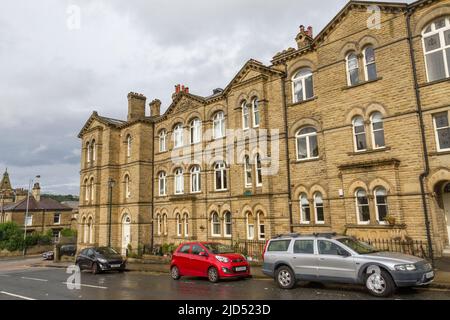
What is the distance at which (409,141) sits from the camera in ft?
47.7

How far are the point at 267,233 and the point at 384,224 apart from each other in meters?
6.26

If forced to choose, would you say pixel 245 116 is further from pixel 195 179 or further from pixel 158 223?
pixel 158 223

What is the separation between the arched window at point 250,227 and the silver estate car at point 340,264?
810 cm

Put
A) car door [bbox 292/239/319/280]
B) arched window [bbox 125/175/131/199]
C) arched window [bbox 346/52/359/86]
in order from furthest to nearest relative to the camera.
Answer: arched window [bbox 125/175/131/199] → arched window [bbox 346/52/359/86] → car door [bbox 292/239/319/280]

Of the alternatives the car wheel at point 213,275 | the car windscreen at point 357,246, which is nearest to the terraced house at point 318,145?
the car windscreen at point 357,246

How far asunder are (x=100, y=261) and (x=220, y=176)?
9.31 m

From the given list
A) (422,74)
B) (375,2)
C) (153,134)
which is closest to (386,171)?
(422,74)

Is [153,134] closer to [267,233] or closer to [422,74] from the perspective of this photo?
[267,233]

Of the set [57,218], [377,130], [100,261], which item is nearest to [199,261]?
[100,261]

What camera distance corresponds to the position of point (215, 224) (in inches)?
916

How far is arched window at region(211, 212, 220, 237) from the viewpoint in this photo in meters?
23.0

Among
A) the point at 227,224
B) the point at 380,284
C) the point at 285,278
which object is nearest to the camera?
the point at 380,284

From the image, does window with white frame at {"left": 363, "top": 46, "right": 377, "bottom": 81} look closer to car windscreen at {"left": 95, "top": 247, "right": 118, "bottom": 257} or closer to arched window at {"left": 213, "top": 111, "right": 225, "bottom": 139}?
arched window at {"left": 213, "top": 111, "right": 225, "bottom": 139}

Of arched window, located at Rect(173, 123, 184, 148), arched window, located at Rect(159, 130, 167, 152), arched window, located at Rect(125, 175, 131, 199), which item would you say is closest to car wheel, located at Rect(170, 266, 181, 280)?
arched window, located at Rect(173, 123, 184, 148)
